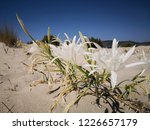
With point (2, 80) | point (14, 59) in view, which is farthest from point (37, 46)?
point (14, 59)

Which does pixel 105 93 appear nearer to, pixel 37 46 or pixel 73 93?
pixel 73 93

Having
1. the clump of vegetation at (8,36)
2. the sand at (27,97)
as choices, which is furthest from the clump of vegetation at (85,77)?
the clump of vegetation at (8,36)

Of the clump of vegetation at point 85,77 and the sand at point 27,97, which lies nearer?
the clump of vegetation at point 85,77

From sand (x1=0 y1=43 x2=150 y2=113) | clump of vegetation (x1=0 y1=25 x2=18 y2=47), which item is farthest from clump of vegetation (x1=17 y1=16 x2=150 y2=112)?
clump of vegetation (x1=0 y1=25 x2=18 y2=47)

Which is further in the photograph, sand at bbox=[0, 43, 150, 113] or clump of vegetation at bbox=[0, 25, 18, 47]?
clump of vegetation at bbox=[0, 25, 18, 47]

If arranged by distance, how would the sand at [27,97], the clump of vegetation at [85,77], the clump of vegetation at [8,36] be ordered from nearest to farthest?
the clump of vegetation at [85,77]
the sand at [27,97]
the clump of vegetation at [8,36]

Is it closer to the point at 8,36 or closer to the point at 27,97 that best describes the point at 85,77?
the point at 27,97

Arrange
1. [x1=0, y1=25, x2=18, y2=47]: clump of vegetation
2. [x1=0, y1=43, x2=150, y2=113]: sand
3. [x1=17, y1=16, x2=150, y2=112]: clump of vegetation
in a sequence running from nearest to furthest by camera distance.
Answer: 1. [x1=17, y1=16, x2=150, y2=112]: clump of vegetation
2. [x1=0, y1=43, x2=150, y2=113]: sand
3. [x1=0, y1=25, x2=18, y2=47]: clump of vegetation

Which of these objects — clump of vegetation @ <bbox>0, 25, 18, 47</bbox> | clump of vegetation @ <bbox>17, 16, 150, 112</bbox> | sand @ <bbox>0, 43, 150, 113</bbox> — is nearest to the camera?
clump of vegetation @ <bbox>17, 16, 150, 112</bbox>

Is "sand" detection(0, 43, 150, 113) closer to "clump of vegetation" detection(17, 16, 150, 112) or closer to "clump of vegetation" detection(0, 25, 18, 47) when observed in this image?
"clump of vegetation" detection(17, 16, 150, 112)

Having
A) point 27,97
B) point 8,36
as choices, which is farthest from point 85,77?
point 8,36

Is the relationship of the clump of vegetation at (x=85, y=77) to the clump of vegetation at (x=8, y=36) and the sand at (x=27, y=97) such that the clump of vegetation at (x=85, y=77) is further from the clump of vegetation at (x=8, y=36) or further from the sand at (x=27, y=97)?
the clump of vegetation at (x=8, y=36)

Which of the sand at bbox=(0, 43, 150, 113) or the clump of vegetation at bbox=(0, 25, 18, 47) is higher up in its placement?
the clump of vegetation at bbox=(0, 25, 18, 47)
